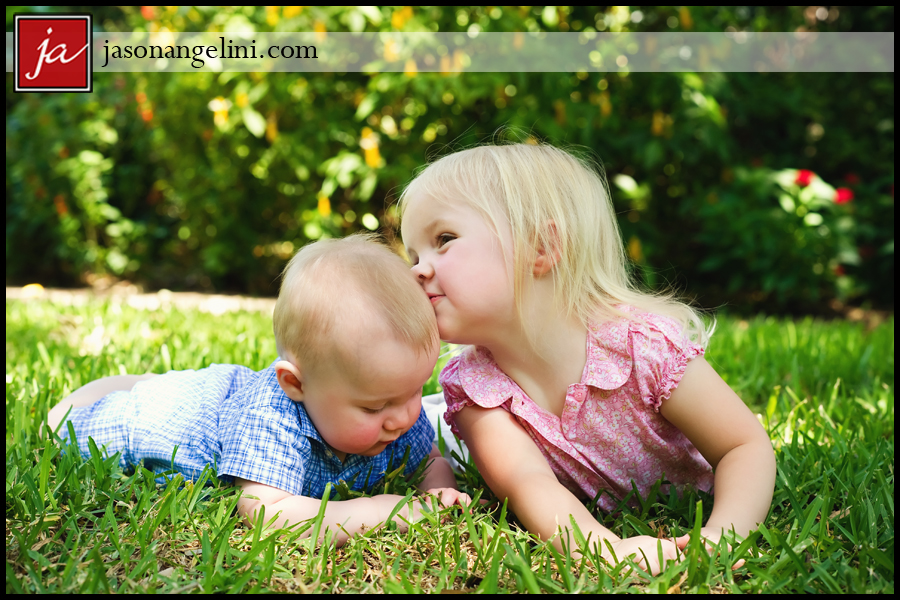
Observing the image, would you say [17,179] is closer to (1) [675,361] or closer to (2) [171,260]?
(2) [171,260]

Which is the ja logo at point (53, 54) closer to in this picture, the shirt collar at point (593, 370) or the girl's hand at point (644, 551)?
the shirt collar at point (593, 370)

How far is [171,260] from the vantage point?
22.3 ft

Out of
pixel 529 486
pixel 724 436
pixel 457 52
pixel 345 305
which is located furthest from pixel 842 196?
pixel 345 305

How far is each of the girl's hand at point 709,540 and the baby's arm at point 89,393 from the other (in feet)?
4.81

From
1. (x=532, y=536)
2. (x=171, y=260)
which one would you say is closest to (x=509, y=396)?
(x=532, y=536)

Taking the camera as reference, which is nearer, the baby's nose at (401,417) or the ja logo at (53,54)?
the baby's nose at (401,417)

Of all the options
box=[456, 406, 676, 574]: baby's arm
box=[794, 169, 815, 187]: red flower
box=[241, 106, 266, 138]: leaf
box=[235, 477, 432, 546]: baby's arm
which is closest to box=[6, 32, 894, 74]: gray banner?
box=[241, 106, 266, 138]: leaf

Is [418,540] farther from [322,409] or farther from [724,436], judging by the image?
[724,436]

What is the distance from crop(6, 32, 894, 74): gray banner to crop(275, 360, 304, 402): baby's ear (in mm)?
2966

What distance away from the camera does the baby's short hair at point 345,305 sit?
1445 mm

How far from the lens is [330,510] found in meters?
1.46

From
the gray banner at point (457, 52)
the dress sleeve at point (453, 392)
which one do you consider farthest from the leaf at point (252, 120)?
the dress sleeve at point (453, 392)

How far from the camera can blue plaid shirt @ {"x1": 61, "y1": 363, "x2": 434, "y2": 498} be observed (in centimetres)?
156

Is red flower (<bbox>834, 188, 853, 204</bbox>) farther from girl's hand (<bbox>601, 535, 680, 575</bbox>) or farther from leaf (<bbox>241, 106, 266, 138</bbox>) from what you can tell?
girl's hand (<bbox>601, 535, 680, 575</bbox>)
